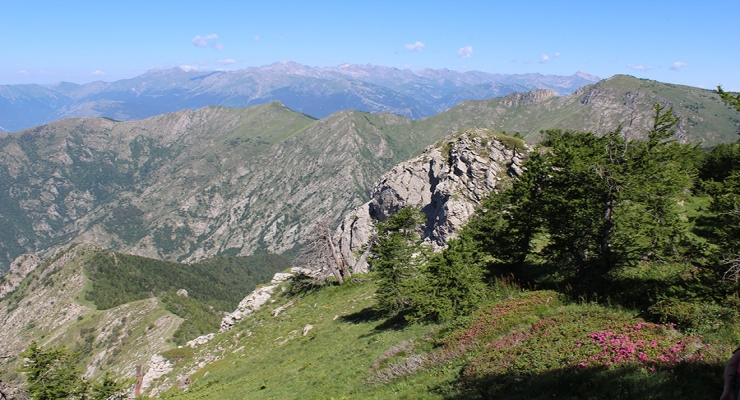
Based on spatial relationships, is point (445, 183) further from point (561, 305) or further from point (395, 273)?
point (561, 305)

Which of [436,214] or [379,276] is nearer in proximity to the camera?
[379,276]

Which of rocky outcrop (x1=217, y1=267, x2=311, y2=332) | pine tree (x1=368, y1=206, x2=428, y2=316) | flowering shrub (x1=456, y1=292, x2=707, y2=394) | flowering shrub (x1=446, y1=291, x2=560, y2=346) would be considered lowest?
rocky outcrop (x1=217, y1=267, x2=311, y2=332)

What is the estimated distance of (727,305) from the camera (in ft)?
41.9

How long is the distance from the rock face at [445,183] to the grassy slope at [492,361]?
36394 millimetres

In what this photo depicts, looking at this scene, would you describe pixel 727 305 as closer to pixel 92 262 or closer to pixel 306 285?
pixel 306 285

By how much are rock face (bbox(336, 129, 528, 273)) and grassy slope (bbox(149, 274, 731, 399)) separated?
→ 3639 cm

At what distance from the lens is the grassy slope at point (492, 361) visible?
10.0 metres

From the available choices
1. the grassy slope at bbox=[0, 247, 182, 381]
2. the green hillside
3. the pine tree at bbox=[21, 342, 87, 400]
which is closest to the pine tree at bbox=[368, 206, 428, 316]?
the pine tree at bbox=[21, 342, 87, 400]

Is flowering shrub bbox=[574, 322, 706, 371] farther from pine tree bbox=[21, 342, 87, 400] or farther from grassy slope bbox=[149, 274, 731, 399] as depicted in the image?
pine tree bbox=[21, 342, 87, 400]

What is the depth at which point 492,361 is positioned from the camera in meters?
13.4

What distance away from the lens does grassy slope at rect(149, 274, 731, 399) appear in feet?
32.8

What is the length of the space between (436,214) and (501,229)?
208 ft

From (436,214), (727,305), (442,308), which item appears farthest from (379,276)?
(436,214)

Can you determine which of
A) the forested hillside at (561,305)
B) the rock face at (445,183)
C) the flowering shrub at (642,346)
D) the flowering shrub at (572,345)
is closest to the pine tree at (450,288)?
the forested hillside at (561,305)
